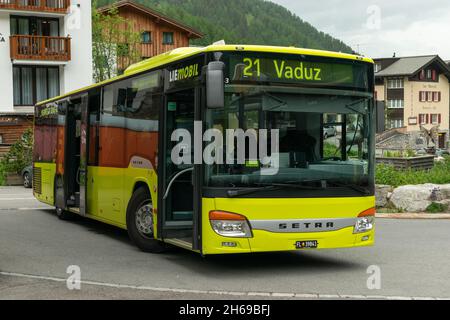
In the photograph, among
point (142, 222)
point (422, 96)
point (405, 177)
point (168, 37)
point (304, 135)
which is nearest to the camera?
point (304, 135)

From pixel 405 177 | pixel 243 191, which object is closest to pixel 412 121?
pixel 405 177

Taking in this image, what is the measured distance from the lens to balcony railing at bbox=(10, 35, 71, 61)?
42625 mm

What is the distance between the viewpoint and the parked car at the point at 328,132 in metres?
9.73

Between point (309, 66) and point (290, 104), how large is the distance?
61 centimetres

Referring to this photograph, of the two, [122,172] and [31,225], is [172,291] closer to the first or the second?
[122,172]

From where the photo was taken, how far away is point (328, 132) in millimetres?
9758

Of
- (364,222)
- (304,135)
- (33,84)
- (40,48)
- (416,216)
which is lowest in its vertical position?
(416,216)

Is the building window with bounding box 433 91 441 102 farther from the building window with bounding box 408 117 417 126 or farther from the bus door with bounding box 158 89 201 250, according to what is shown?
the bus door with bounding box 158 89 201 250

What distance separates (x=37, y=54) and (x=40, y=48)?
0.39m

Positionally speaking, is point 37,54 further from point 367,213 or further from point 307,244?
point 307,244

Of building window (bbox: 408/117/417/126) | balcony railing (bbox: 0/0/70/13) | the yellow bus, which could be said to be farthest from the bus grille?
building window (bbox: 408/117/417/126)
